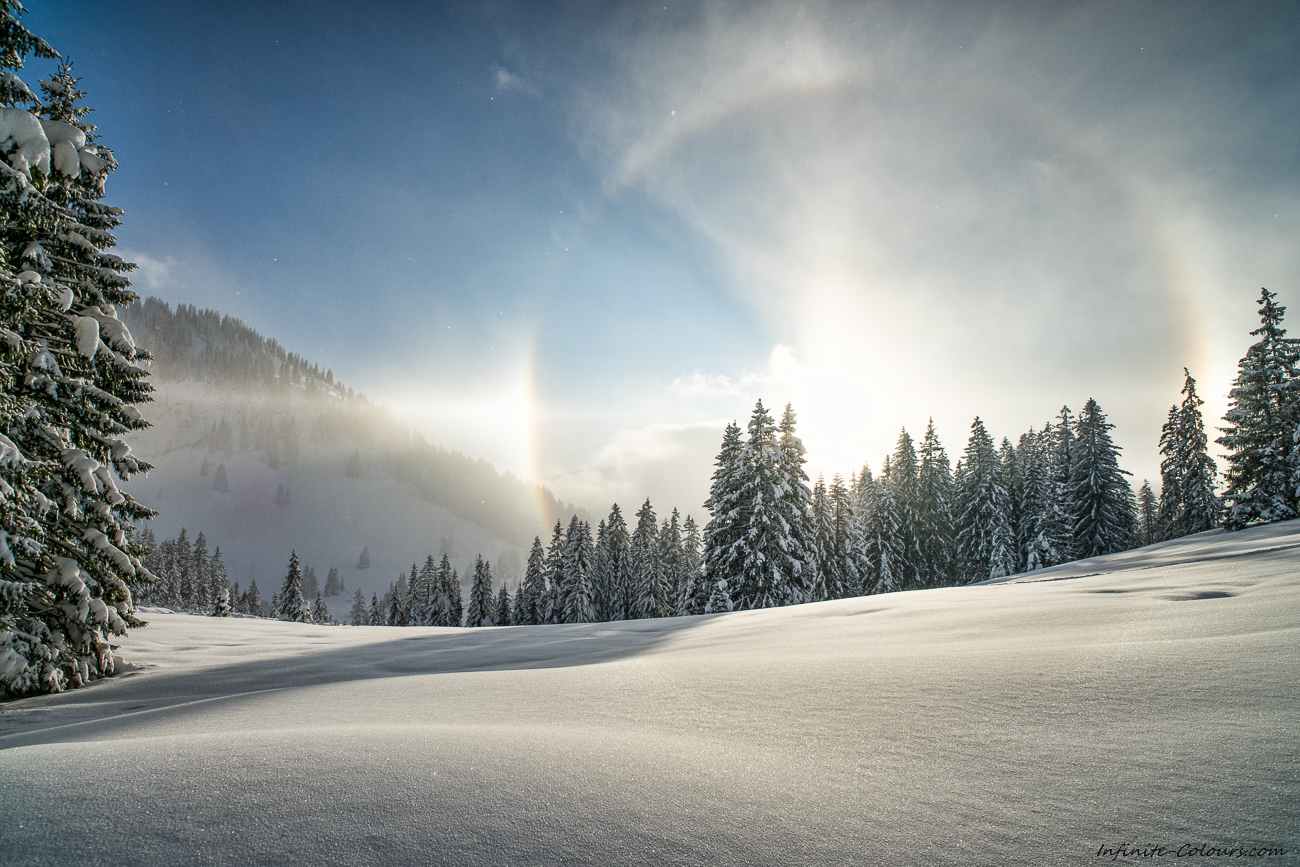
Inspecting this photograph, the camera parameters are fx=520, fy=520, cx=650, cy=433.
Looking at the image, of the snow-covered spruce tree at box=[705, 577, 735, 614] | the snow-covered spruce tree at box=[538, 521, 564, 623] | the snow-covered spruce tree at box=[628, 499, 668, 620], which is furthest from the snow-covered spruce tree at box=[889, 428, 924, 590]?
the snow-covered spruce tree at box=[538, 521, 564, 623]

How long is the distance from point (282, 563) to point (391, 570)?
91.2 feet

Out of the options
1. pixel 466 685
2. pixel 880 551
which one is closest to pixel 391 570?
pixel 880 551

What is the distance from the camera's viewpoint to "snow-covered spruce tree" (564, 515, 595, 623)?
4709 centimetres

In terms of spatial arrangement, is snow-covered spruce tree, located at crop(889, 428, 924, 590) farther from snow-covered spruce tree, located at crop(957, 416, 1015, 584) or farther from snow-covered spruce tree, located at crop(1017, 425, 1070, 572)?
snow-covered spruce tree, located at crop(1017, 425, 1070, 572)

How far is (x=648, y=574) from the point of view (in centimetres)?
4722

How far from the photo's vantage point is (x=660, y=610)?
46156mm

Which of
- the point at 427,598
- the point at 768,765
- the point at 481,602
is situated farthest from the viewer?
the point at 427,598

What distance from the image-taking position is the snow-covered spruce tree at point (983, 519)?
39281 mm

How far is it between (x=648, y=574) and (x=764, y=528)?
23.4 meters

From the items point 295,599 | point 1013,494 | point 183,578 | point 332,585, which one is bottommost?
point 332,585

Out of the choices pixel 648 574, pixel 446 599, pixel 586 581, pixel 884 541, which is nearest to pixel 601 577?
pixel 586 581

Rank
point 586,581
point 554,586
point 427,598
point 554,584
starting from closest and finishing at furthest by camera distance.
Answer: point 586,581
point 554,586
point 554,584
point 427,598

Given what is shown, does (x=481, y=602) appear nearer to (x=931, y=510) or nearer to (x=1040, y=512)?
(x=931, y=510)

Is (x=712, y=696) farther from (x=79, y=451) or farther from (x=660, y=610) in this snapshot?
(x=660, y=610)
